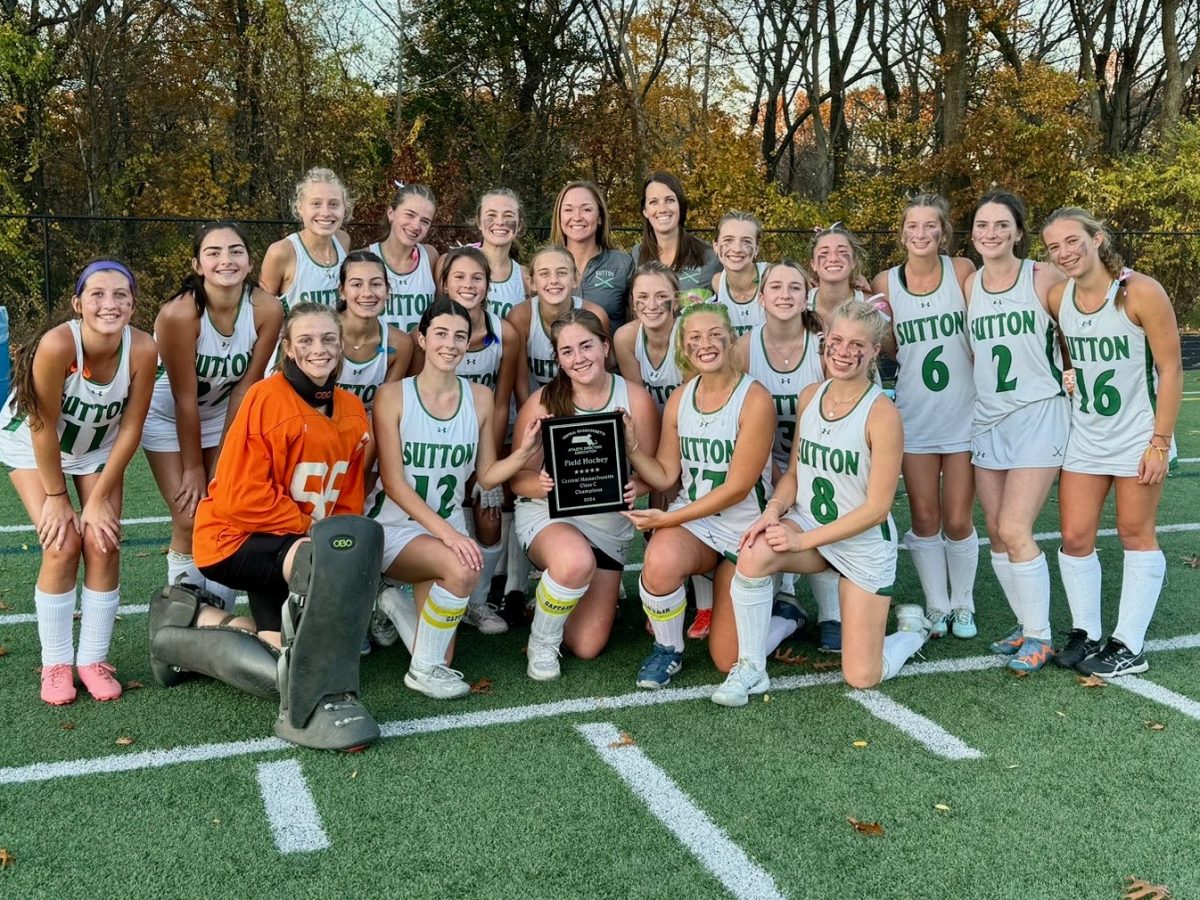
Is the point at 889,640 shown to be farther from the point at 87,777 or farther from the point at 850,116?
the point at 850,116

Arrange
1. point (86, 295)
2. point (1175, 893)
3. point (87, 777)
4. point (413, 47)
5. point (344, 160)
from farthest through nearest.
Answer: point (413, 47) < point (344, 160) < point (86, 295) < point (87, 777) < point (1175, 893)

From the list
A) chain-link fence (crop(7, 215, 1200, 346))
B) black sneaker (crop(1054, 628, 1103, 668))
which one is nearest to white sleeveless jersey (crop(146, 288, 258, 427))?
black sneaker (crop(1054, 628, 1103, 668))

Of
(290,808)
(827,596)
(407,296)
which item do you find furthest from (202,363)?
(827,596)

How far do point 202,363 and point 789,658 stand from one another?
2816 mm

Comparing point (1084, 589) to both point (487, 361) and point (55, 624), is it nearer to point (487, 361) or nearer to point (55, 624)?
point (487, 361)

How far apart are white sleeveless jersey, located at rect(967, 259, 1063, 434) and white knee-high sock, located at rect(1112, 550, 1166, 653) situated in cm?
75

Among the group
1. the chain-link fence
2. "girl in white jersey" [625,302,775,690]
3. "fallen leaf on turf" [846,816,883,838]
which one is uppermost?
the chain-link fence

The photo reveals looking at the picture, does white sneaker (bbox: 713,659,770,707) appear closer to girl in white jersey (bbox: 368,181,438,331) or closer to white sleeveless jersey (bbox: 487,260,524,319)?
white sleeveless jersey (bbox: 487,260,524,319)

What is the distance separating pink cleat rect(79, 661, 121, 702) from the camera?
3928 mm

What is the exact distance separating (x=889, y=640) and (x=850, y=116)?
28.1 m

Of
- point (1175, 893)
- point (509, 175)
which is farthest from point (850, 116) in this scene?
point (1175, 893)

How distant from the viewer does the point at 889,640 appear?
169 inches

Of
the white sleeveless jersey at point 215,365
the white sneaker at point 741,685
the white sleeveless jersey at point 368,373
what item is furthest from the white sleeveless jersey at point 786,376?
the white sleeveless jersey at point 215,365

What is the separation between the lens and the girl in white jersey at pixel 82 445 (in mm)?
3787
